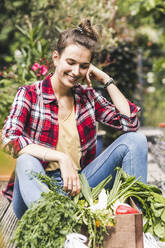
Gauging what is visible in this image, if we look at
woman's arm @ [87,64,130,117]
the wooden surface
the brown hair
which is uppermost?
the brown hair

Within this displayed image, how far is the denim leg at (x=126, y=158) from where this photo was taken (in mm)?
1899

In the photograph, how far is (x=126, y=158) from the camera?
1.91 metres

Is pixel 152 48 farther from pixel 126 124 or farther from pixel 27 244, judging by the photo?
pixel 27 244

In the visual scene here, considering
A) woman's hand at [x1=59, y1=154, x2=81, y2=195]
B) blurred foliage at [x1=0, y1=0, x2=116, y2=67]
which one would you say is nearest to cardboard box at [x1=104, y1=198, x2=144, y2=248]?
woman's hand at [x1=59, y1=154, x2=81, y2=195]

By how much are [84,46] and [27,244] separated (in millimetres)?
1140

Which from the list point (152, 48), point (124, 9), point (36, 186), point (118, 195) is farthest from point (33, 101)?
point (152, 48)

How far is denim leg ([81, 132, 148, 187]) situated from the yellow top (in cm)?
17

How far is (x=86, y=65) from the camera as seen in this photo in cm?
207

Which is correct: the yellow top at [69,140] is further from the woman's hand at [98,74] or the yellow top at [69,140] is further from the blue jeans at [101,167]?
the woman's hand at [98,74]

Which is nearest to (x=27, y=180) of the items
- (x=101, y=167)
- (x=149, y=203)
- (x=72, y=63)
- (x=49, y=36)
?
(x=101, y=167)

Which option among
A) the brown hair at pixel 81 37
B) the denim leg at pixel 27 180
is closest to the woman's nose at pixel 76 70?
the brown hair at pixel 81 37

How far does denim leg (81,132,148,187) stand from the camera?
190cm

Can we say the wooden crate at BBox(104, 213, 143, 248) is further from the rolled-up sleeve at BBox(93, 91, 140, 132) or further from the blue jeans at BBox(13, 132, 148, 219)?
the rolled-up sleeve at BBox(93, 91, 140, 132)

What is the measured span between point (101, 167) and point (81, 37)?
0.76 metres
